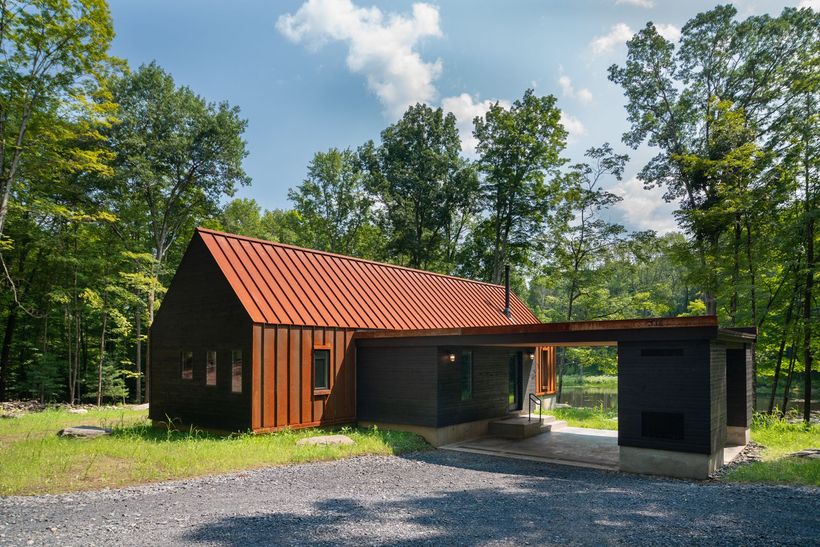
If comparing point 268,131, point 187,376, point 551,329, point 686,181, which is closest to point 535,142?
point 686,181

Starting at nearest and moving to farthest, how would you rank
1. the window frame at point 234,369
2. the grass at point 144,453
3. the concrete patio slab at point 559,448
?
the grass at point 144,453, the concrete patio slab at point 559,448, the window frame at point 234,369

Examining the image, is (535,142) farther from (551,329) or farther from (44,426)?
(44,426)

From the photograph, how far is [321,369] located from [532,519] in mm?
7573

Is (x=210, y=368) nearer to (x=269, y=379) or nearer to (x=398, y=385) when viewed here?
(x=269, y=379)

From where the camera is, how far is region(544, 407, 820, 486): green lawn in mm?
8531

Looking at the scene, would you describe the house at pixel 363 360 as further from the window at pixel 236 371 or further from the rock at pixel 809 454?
the rock at pixel 809 454

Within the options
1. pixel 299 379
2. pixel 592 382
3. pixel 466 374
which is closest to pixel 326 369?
pixel 299 379

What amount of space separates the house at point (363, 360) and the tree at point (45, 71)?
7177 mm

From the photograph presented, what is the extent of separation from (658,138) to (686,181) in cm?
269

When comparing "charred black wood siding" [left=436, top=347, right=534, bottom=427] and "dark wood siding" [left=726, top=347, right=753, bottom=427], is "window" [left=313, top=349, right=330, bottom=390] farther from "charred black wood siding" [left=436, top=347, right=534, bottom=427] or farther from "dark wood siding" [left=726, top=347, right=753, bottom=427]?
"dark wood siding" [left=726, top=347, right=753, bottom=427]

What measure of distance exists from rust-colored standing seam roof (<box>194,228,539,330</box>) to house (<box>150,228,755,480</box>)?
0.15 feet

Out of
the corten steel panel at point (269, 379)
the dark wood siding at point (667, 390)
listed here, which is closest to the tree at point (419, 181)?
the corten steel panel at point (269, 379)

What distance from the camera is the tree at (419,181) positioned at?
3014cm

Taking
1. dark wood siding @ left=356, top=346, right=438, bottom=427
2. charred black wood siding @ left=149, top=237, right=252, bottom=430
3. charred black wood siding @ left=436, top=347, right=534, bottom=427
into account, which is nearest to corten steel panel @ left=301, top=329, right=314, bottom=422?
charred black wood siding @ left=149, top=237, right=252, bottom=430
